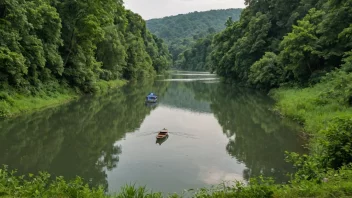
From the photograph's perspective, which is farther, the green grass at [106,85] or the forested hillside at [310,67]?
the green grass at [106,85]

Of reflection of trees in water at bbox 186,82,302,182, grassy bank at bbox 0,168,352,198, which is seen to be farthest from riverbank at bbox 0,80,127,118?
grassy bank at bbox 0,168,352,198

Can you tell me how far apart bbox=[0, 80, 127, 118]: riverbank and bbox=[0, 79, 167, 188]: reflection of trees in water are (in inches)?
33.5

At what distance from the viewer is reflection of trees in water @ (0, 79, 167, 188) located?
13.6m

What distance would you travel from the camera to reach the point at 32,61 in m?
26.4

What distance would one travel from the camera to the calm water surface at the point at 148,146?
13.0 m

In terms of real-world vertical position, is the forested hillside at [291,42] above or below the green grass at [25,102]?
above

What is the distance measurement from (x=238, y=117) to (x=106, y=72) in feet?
89.9

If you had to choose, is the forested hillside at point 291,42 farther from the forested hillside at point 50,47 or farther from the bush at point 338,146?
the forested hillside at point 50,47

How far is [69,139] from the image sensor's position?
1858 centimetres

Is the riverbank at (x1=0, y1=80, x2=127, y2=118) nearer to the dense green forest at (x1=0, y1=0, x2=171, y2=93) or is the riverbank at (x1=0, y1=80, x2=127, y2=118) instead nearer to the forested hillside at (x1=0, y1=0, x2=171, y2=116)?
the forested hillside at (x1=0, y1=0, x2=171, y2=116)

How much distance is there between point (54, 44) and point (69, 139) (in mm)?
15349

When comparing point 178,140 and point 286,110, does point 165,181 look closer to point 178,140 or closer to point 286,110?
point 178,140

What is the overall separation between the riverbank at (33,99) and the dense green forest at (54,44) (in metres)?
0.50

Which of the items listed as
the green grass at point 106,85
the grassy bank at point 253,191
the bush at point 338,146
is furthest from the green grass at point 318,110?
the green grass at point 106,85
